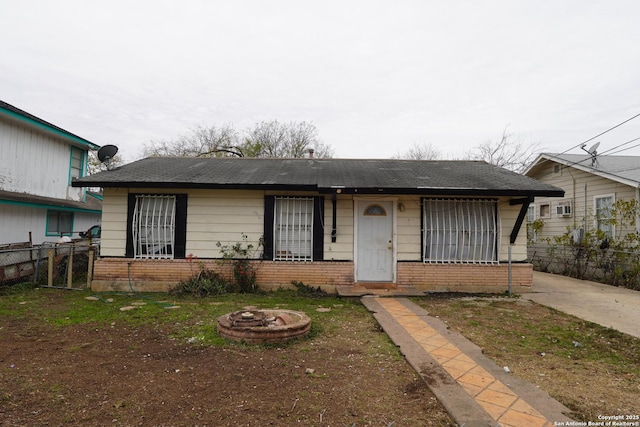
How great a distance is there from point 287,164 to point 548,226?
438 inches

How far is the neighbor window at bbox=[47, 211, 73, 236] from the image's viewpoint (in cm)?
1136

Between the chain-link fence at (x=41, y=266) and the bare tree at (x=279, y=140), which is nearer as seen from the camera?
Answer: the chain-link fence at (x=41, y=266)

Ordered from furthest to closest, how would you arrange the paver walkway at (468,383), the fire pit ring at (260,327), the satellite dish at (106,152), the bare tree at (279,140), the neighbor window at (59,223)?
the bare tree at (279,140), the neighbor window at (59,223), the satellite dish at (106,152), the fire pit ring at (260,327), the paver walkway at (468,383)

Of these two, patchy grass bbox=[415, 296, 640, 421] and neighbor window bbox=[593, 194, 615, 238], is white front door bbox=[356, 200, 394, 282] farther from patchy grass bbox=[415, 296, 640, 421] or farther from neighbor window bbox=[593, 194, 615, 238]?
neighbor window bbox=[593, 194, 615, 238]

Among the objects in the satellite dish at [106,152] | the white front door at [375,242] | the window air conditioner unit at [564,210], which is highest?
the satellite dish at [106,152]


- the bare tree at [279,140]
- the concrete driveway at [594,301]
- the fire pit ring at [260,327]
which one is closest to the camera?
the fire pit ring at [260,327]

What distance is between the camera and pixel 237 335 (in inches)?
169

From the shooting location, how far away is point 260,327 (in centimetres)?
431

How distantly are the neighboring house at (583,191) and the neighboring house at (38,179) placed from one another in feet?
53.3

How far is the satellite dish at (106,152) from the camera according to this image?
8405mm

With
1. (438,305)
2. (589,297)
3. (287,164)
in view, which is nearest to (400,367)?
(438,305)

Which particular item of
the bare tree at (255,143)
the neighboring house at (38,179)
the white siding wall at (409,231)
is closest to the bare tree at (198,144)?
the bare tree at (255,143)

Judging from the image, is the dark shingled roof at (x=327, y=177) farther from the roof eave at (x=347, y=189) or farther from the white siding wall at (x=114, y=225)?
the white siding wall at (x=114, y=225)

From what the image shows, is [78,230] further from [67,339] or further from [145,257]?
[67,339]
